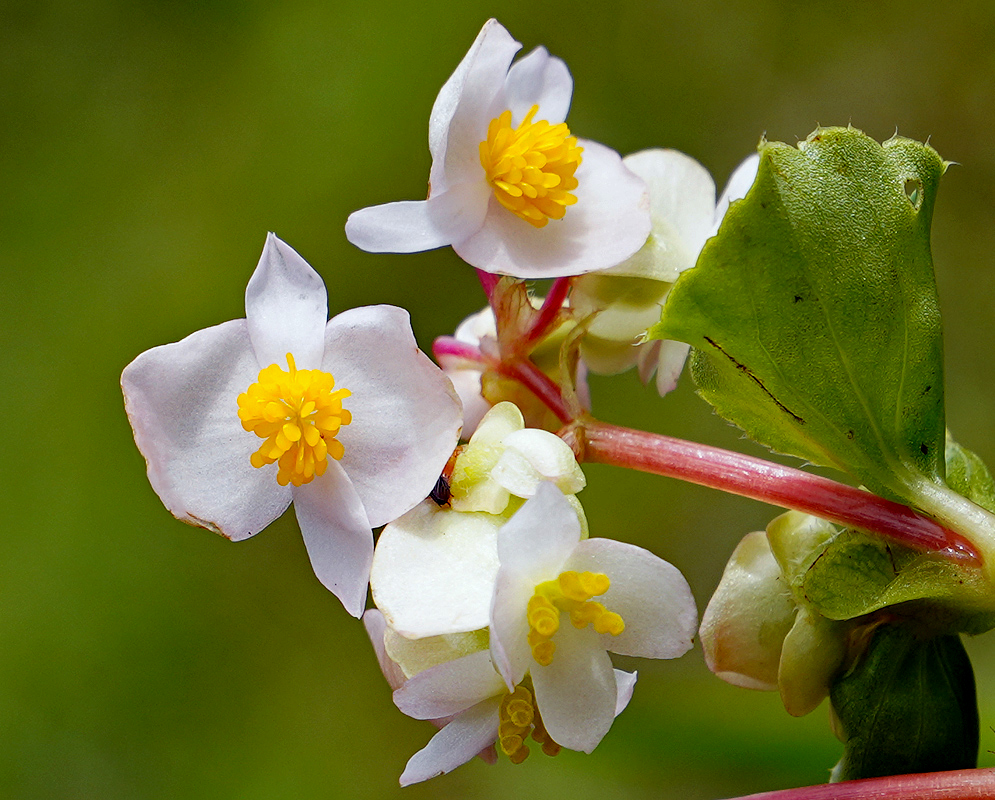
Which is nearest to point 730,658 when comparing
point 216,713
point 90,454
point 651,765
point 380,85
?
point 651,765

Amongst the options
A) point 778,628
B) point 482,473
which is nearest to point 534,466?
point 482,473

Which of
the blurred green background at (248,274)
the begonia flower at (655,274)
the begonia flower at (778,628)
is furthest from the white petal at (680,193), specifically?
the blurred green background at (248,274)

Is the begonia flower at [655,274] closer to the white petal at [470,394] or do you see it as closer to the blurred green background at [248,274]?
the white petal at [470,394]

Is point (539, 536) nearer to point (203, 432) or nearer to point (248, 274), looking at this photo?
point (203, 432)

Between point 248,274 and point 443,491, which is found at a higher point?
point 443,491

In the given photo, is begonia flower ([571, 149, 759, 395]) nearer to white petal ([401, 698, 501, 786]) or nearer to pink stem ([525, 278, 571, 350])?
pink stem ([525, 278, 571, 350])

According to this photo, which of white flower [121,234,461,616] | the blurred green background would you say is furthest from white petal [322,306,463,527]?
the blurred green background
